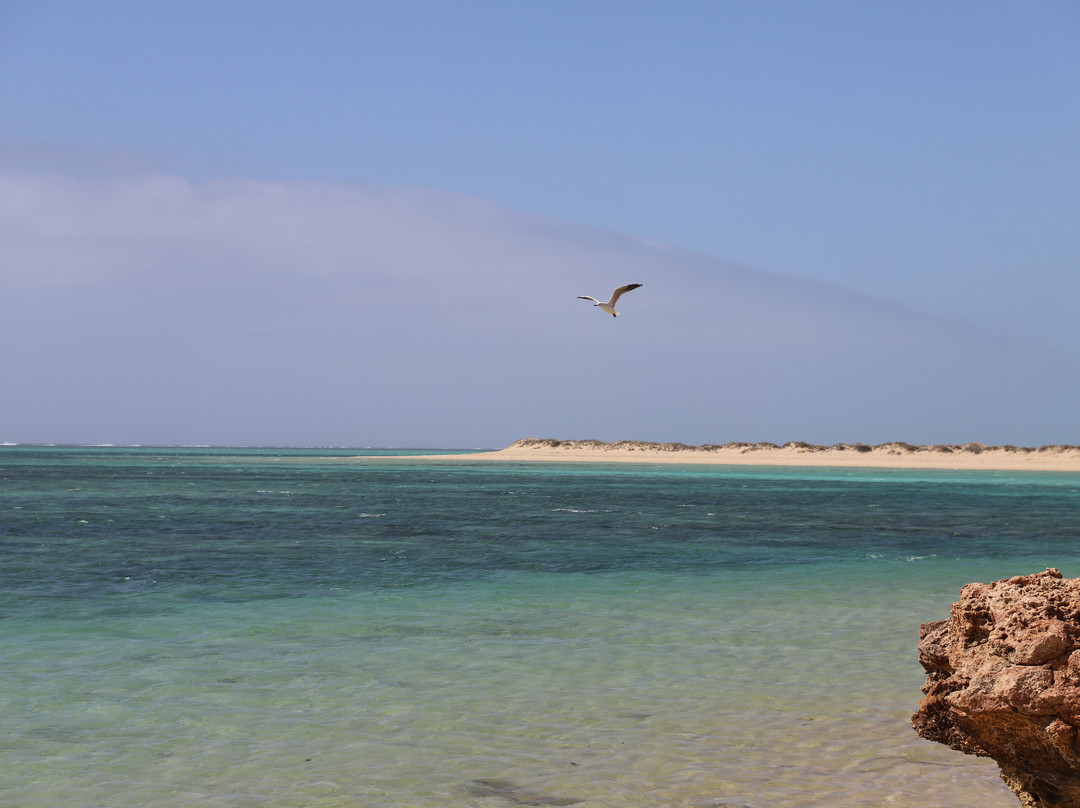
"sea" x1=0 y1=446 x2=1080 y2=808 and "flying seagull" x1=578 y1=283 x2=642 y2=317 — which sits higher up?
"flying seagull" x1=578 y1=283 x2=642 y2=317

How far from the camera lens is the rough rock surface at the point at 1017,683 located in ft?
17.3

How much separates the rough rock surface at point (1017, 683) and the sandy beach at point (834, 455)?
391 feet

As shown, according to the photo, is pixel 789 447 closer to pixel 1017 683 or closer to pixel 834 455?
pixel 834 455

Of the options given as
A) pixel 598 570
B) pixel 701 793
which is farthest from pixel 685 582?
pixel 701 793

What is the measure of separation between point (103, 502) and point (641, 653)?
38040 millimetres

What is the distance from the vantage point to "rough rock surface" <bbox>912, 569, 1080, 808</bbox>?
5277 millimetres

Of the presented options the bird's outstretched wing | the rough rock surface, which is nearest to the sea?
the rough rock surface

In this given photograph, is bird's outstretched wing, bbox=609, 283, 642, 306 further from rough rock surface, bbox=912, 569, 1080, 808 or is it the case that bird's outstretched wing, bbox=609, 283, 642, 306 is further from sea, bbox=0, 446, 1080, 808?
rough rock surface, bbox=912, 569, 1080, 808

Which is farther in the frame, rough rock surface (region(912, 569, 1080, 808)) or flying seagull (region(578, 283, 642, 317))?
flying seagull (region(578, 283, 642, 317))

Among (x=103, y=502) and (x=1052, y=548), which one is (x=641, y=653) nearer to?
→ (x=1052, y=548)

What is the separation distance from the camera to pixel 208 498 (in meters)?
46.7

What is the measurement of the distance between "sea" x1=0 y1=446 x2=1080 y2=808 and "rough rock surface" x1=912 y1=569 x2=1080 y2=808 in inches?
51.5

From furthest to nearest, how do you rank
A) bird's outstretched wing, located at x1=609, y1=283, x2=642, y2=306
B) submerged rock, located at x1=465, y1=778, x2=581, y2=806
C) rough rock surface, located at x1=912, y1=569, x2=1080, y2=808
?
bird's outstretched wing, located at x1=609, y1=283, x2=642, y2=306, submerged rock, located at x1=465, y1=778, x2=581, y2=806, rough rock surface, located at x1=912, y1=569, x2=1080, y2=808

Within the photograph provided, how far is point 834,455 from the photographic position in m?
139
